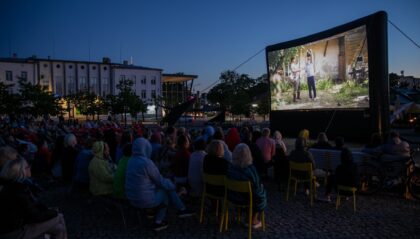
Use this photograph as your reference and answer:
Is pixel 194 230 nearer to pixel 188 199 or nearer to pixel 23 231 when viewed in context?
pixel 188 199

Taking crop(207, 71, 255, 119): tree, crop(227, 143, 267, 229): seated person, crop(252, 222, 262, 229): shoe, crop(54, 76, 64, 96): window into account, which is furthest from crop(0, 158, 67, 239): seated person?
crop(54, 76, 64, 96): window

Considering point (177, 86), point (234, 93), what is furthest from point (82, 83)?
point (234, 93)

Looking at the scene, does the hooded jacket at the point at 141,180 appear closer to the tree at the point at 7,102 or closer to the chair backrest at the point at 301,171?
the chair backrest at the point at 301,171

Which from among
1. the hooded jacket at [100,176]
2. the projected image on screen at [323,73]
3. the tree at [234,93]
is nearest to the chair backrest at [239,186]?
the hooded jacket at [100,176]

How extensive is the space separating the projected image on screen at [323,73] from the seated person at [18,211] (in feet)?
41.0

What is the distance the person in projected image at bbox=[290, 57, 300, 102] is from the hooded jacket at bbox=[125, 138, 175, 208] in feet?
42.8

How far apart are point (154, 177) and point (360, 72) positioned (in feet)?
36.6

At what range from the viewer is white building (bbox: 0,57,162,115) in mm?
53750

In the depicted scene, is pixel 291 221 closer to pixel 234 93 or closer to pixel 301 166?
pixel 301 166

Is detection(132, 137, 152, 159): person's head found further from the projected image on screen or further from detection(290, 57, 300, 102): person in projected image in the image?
detection(290, 57, 300, 102): person in projected image

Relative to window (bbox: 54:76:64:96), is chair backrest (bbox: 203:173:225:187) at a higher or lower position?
lower

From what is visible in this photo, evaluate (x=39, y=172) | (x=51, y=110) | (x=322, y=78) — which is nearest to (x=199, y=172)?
(x=39, y=172)

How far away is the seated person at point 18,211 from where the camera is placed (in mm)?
3365

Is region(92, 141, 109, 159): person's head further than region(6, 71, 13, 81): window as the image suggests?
No
